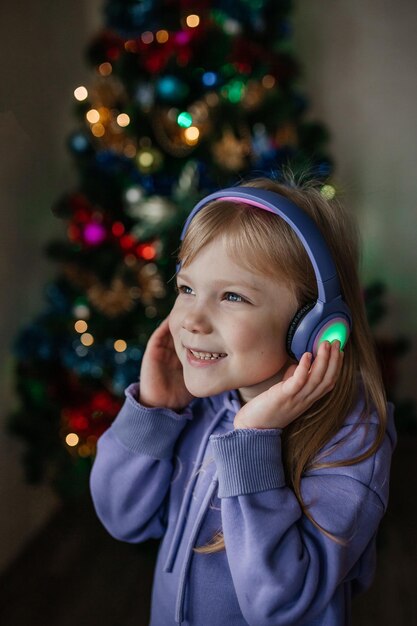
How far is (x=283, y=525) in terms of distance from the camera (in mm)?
875

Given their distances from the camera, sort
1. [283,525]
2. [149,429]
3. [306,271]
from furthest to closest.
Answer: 1. [149,429]
2. [306,271]
3. [283,525]

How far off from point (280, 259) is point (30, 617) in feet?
4.74

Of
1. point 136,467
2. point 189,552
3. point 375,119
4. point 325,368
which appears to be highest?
point 375,119

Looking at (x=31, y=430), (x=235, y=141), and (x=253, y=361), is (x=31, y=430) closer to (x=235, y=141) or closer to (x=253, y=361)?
(x=235, y=141)

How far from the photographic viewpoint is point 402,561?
7.43 feet

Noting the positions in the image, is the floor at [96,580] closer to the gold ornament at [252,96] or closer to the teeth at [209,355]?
the teeth at [209,355]

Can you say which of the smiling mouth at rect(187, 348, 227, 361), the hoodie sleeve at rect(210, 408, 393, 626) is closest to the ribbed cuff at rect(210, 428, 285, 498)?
the hoodie sleeve at rect(210, 408, 393, 626)

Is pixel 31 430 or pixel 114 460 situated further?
pixel 31 430

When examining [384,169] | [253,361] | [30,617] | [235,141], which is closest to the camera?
[253,361]

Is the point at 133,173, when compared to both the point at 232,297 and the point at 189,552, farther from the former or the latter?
the point at 189,552

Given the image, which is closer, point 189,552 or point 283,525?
point 283,525

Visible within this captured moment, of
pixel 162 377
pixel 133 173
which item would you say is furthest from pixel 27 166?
pixel 162 377

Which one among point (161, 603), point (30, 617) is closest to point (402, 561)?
point (30, 617)

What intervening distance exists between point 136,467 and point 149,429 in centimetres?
7
